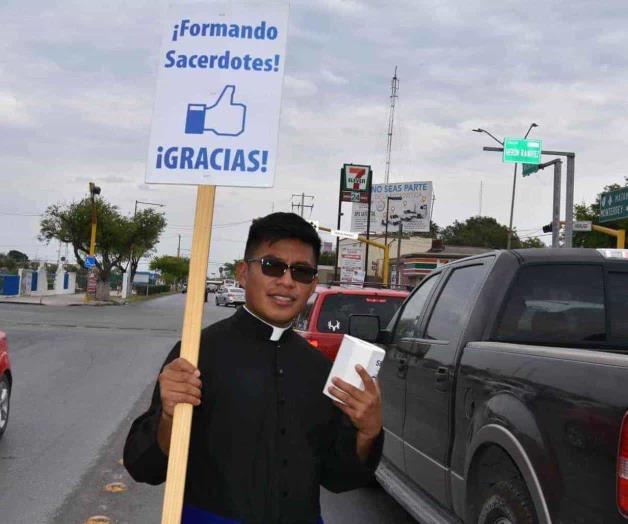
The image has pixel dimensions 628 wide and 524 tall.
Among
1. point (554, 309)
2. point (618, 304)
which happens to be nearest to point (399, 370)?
point (554, 309)

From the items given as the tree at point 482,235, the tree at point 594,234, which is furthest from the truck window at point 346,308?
the tree at point 482,235

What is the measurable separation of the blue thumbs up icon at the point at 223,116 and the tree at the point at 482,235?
90.1 meters

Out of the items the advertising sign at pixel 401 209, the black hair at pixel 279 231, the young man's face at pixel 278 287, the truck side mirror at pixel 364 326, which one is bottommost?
the truck side mirror at pixel 364 326

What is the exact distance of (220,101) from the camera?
265 centimetres

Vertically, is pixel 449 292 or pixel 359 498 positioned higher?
pixel 449 292

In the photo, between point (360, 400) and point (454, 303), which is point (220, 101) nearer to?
point (360, 400)

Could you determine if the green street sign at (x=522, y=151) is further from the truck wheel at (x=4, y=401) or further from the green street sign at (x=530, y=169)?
the truck wheel at (x=4, y=401)

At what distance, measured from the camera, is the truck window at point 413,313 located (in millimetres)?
5484

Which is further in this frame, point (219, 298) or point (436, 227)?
point (436, 227)

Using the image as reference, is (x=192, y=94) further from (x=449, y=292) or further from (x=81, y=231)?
(x=81, y=231)

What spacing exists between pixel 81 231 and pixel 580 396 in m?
51.2

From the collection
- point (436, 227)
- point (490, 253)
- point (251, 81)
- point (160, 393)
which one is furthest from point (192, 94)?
A: point (436, 227)

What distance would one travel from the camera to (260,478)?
232 cm

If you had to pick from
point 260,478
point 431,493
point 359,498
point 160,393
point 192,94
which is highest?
point 192,94
